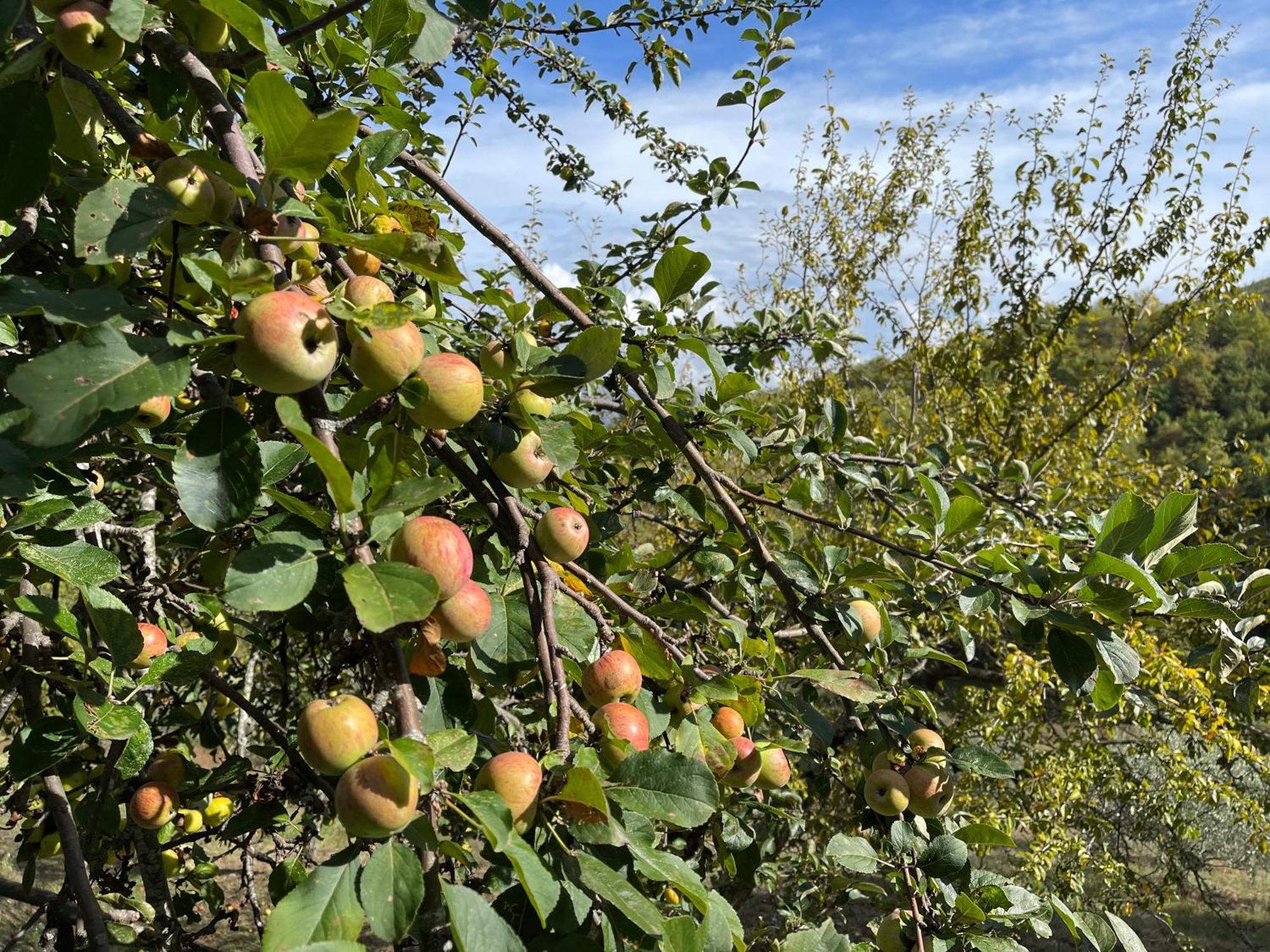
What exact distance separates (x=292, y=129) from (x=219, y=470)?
0.32 metres

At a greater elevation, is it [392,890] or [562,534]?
[562,534]

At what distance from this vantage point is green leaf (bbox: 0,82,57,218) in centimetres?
83

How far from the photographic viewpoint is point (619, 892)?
742 millimetres

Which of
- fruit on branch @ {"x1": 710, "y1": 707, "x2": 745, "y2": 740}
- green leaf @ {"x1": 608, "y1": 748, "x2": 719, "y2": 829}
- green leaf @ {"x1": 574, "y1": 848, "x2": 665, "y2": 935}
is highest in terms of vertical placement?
green leaf @ {"x1": 608, "y1": 748, "x2": 719, "y2": 829}

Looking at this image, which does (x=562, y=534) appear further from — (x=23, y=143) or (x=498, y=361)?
(x=23, y=143)

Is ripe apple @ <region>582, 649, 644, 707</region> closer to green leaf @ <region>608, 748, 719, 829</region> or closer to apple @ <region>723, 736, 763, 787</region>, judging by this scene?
green leaf @ <region>608, 748, 719, 829</region>

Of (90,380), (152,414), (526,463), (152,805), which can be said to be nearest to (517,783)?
(526,463)

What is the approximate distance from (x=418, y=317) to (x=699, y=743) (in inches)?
25.3

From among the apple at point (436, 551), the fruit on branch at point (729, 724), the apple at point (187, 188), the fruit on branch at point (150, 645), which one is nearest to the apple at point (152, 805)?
the fruit on branch at point (150, 645)

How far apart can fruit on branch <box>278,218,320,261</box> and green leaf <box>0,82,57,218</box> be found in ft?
0.79

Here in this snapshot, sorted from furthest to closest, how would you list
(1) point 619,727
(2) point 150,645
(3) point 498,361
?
(2) point 150,645, (3) point 498,361, (1) point 619,727

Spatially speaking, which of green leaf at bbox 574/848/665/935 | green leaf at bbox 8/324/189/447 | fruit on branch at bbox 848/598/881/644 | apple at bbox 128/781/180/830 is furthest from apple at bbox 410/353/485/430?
apple at bbox 128/781/180/830

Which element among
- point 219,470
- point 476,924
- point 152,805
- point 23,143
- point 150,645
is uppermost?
point 23,143

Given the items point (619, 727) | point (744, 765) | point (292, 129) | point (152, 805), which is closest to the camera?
point (292, 129)
